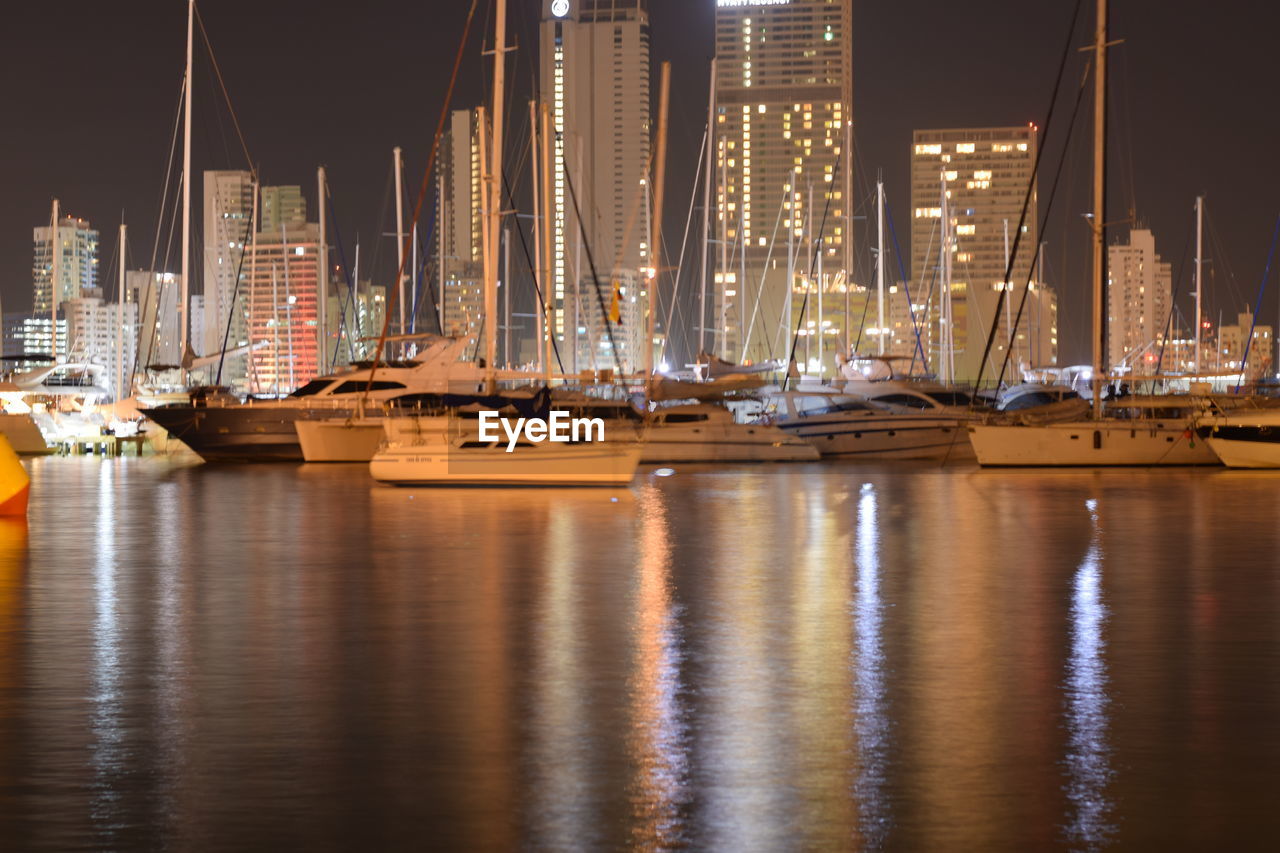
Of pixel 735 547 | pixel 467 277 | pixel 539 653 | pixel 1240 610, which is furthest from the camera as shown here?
pixel 467 277

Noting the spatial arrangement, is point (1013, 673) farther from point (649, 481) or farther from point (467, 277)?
point (467, 277)

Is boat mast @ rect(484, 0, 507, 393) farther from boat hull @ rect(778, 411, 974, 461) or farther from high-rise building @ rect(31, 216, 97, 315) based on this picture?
high-rise building @ rect(31, 216, 97, 315)

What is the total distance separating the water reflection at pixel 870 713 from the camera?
737cm

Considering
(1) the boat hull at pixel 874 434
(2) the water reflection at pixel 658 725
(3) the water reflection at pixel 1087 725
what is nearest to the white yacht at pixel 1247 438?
(1) the boat hull at pixel 874 434

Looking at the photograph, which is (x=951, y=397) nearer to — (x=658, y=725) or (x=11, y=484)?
(x=11, y=484)

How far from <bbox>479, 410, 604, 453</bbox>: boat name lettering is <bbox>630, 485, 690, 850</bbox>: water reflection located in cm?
1362

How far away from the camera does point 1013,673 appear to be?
10961mm

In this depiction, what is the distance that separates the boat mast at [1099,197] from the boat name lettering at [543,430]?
13.6 metres

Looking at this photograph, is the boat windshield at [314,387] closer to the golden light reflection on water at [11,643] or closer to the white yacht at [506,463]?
the white yacht at [506,463]

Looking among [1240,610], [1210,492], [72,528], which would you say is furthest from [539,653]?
[1210,492]

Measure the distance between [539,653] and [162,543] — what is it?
10.1m

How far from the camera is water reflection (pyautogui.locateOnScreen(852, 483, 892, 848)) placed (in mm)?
7367

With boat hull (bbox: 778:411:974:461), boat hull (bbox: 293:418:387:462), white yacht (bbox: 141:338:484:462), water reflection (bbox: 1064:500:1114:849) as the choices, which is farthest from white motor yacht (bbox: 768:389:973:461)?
water reflection (bbox: 1064:500:1114:849)

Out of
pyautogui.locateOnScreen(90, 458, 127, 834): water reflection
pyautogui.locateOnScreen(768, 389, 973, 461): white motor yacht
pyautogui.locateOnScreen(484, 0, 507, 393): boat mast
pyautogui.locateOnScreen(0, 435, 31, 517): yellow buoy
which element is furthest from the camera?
pyautogui.locateOnScreen(768, 389, 973, 461): white motor yacht
